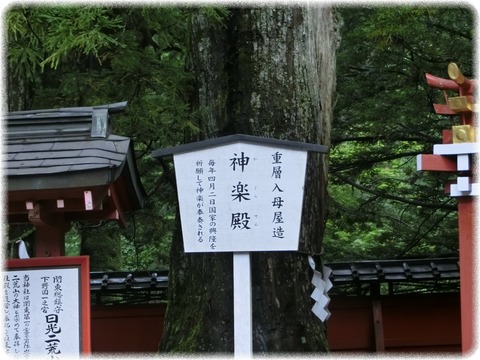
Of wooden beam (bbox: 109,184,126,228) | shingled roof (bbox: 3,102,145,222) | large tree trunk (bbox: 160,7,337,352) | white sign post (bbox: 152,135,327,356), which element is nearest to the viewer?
white sign post (bbox: 152,135,327,356)

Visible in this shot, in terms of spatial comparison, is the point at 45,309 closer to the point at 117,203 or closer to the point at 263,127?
the point at 117,203

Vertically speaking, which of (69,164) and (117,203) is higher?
(69,164)

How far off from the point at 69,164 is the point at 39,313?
106 cm

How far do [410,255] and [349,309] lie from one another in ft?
5.88

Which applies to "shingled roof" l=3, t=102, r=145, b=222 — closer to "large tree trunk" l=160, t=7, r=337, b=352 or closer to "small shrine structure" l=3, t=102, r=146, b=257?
"small shrine structure" l=3, t=102, r=146, b=257

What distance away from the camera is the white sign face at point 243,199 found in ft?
16.2

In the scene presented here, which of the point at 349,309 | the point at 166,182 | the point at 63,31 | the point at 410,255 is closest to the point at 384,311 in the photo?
the point at 349,309

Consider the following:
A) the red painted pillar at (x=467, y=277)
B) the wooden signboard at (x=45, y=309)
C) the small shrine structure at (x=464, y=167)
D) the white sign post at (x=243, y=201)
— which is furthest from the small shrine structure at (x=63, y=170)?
the red painted pillar at (x=467, y=277)

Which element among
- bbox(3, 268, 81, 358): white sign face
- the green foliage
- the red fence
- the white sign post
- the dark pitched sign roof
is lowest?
the red fence

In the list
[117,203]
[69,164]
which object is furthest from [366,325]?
[69,164]

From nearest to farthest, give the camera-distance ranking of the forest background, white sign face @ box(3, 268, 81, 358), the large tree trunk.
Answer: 1. white sign face @ box(3, 268, 81, 358)
2. the forest background
3. the large tree trunk

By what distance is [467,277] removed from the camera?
572 cm

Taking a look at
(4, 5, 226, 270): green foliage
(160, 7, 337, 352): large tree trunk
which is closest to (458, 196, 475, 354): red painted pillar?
(160, 7, 337, 352): large tree trunk

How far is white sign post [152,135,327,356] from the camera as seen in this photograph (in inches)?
194
